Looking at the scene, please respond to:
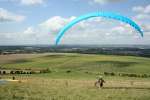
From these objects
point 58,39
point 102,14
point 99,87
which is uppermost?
point 102,14

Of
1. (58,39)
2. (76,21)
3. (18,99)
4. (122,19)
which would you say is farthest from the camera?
(58,39)

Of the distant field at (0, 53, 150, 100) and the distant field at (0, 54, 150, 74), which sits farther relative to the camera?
the distant field at (0, 54, 150, 74)

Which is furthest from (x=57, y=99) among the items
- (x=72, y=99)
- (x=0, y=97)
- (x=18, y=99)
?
(x=0, y=97)

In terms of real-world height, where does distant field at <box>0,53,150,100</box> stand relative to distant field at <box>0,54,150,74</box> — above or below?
above

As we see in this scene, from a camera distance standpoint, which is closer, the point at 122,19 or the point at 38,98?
the point at 38,98

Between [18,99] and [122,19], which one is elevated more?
[122,19]

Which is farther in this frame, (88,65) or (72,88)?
(88,65)

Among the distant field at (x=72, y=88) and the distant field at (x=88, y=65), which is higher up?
the distant field at (x=72, y=88)

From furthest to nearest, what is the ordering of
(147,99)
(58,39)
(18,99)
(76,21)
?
(58,39) < (76,21) < (147,99) < (18,99)

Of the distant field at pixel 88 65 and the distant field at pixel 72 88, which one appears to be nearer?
the distant field at pixel 72 88

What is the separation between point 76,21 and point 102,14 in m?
2.77

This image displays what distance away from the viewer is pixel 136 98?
72.7 ft

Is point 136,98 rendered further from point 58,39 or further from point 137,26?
point 58,39

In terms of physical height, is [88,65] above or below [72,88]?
below
